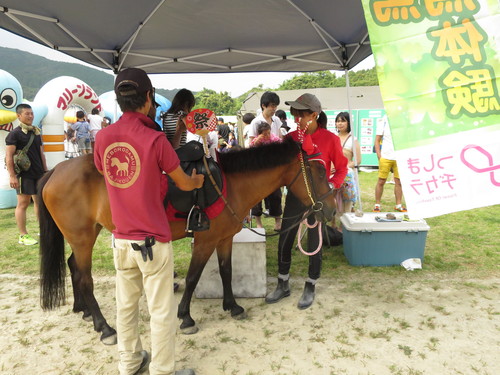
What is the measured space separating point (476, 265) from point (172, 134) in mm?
4056

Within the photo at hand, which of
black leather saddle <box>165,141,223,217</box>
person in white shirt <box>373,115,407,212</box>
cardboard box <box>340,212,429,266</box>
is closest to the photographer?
black leather saddle <box>165,141,223,217</box>

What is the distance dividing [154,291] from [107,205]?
42.7 inches

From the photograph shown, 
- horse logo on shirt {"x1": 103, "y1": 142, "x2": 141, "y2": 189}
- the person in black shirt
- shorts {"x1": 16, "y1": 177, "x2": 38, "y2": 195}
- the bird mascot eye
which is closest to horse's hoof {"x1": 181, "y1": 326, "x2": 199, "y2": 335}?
horse logo on shirt {"x1": 103, "y1": 142, "x2": 141, "y2": 189}

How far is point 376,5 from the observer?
67.0 inches

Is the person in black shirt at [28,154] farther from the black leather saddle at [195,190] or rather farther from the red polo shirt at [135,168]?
the red polo shirt at [135,168]

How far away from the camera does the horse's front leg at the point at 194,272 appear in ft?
8.91

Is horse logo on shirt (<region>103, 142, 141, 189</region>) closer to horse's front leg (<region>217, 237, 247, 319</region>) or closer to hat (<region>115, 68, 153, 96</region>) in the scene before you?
hat (<region>115, 68, 153, 96</region>)

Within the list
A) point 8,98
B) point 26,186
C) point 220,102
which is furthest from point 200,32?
point 220,102

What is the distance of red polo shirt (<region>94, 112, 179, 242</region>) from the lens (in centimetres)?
168

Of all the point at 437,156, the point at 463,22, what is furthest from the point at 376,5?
Result: the point at 437,156

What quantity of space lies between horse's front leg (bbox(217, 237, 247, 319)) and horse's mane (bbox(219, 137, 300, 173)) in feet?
2.27

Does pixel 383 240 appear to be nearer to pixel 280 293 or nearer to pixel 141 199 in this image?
pixel 280 293

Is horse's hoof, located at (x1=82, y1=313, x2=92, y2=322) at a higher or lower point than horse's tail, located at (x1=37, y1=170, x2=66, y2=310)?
lower

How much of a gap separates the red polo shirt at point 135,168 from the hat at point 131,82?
0.12 metres
